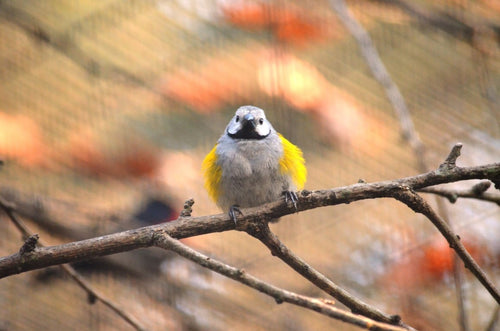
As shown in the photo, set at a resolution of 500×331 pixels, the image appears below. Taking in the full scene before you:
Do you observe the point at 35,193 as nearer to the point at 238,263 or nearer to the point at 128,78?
the point at 128,78

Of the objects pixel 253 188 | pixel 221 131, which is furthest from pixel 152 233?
pixel 221 131

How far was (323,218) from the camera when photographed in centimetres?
362

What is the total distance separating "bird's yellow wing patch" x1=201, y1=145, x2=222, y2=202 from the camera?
2.55 metres

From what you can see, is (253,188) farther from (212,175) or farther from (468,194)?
(468,194)

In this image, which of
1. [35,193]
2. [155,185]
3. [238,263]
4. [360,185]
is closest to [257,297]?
[238,263]

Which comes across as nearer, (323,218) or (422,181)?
(422,181)

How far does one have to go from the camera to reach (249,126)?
107 inches

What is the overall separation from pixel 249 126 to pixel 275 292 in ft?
4.77

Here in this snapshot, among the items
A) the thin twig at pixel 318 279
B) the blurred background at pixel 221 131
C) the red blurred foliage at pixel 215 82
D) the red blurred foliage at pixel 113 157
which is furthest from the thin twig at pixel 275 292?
the red blurred foliage at pixel 215 82

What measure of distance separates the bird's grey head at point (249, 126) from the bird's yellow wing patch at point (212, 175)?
0.56ft

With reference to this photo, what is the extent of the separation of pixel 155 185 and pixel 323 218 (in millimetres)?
1135

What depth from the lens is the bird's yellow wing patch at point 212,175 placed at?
2.55 m

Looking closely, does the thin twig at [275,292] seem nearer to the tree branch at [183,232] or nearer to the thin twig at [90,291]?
the tree branch at [183,232]

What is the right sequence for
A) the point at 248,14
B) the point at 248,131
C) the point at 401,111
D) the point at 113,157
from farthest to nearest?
1. the point at 248,14
2. the point at 113,157
3. the point at 248,131
4. the point at 401,111
